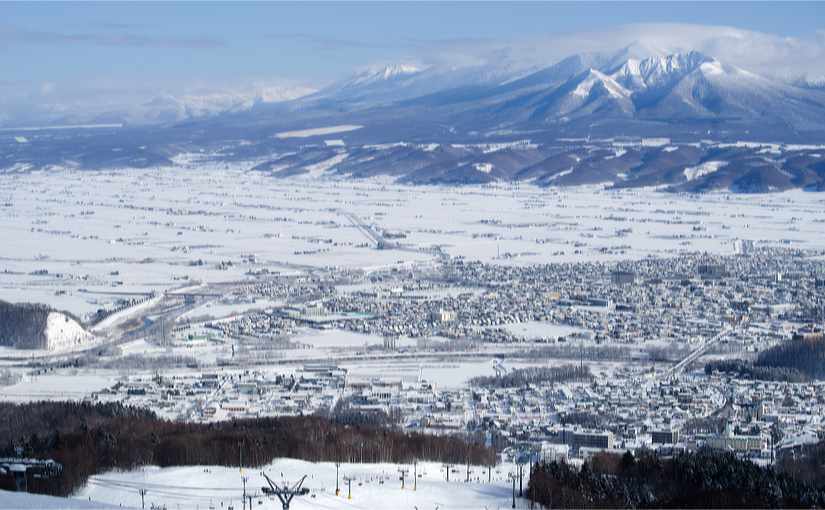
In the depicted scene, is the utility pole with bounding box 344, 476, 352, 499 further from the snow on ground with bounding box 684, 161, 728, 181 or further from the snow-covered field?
the snow on ground with bounding box 684, 161, 728, 181

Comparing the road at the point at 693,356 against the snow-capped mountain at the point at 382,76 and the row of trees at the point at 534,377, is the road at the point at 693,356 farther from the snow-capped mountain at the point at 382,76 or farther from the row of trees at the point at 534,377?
the snow-capped mountain at the point at 382,76

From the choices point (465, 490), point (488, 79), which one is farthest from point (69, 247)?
point (488, 79)

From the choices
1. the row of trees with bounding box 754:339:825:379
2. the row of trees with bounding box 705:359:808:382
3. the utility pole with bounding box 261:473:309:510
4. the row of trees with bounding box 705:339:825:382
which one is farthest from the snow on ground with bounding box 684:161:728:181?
the utility pole with bounding box 261:473:309:510

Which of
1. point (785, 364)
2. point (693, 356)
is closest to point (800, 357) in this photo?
point (785, 364)

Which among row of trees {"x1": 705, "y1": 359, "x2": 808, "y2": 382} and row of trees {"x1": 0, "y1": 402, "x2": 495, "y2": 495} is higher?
row of trees {"x1": 705, "y1": 359, "x2": 808, "y2": 382}

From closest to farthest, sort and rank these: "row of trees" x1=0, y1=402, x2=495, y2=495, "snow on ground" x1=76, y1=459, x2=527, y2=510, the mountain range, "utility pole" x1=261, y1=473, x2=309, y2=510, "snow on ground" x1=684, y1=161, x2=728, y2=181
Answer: "utility pole" x1=261, y1=473, x2=309, y2=510 → "snow on ground" x1=76, y1=459, x2=527, y2=510 → "row of trees" x1=0, y1=402, x2=495, y2=495 → "snow on ground" x1=684, y1=161, x2=728, y2=181 → the mountain range

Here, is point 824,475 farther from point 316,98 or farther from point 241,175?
point 316,98


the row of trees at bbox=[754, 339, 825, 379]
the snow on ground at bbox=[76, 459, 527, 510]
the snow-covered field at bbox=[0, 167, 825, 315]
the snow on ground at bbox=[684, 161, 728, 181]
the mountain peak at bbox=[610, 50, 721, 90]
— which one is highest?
the mountain peak at bbox=[610, 50, 721, 90]
